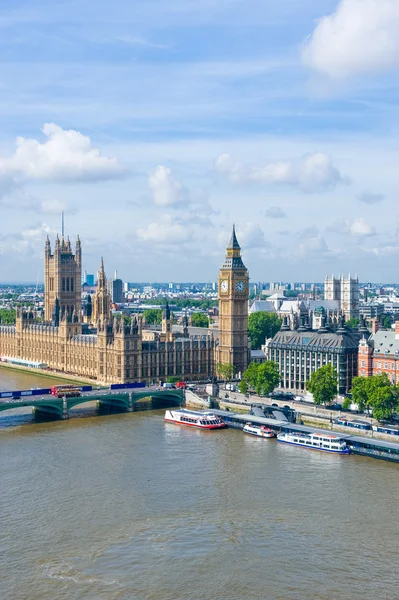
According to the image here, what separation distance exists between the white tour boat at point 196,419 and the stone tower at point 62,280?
210 feet

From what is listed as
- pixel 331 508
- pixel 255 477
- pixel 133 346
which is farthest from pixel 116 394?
pixel 331 508

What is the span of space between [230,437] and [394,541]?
29269 millimetres

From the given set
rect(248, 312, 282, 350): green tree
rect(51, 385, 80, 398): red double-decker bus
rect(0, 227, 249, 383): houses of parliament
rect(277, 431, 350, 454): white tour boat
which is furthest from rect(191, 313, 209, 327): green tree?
rect(277, 431, 350, 454): white tour boat

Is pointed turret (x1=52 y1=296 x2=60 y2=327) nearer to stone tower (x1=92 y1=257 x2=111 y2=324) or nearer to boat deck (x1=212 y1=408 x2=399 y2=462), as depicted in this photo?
stone tower (x1=92 y1=257 x2=111 y2=324)

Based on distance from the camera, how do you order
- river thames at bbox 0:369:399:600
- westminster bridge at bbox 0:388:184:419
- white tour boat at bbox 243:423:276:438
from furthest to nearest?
1. westminster bridge at bbox 0:388:184:419
2. white tour boat at bbox 243:423:276:438
3. river thames at bbox 0:369:399:600

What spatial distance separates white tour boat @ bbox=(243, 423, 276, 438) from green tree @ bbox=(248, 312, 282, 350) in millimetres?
60672

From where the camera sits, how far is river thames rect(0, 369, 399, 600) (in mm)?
40188

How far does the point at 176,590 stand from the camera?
39469 millimetres

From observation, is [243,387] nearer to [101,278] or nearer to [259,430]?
[259,430]

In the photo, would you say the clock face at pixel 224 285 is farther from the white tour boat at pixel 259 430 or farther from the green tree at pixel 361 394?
the white tour boat at pixel 259 430

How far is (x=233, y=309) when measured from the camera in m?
106

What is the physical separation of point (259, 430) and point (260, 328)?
214 feet

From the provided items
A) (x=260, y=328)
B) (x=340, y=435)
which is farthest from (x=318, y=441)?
(x=260, y=328)

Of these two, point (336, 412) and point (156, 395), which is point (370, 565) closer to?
point (336, 412)
